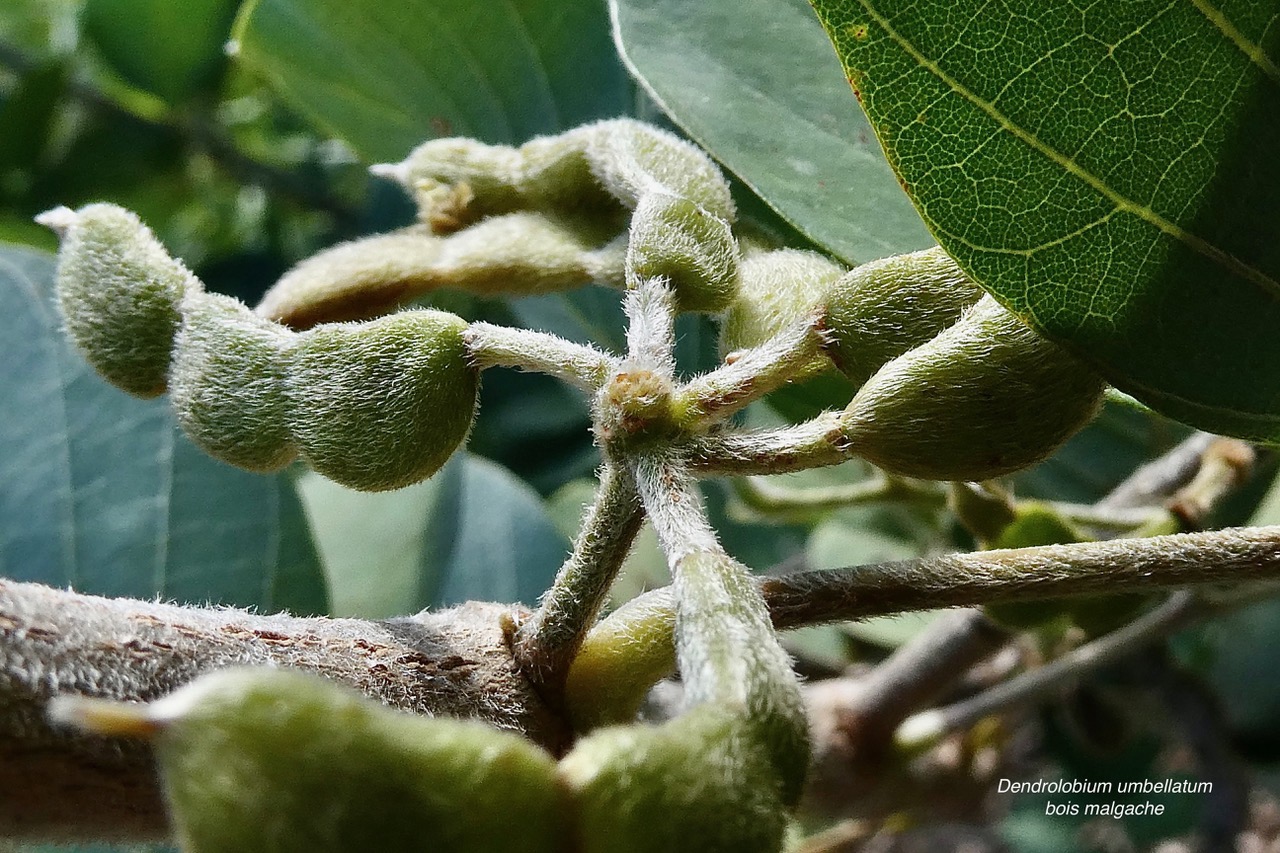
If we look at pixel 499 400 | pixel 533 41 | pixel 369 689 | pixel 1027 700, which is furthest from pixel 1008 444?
pixel 499 400

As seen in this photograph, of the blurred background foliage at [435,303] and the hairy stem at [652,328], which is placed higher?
the hairy stem at [652,328]

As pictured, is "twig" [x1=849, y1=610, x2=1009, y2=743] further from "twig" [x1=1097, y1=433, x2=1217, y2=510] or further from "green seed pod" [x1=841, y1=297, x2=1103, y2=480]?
"green seed pod" [x1=841, y1=297, x2=1103, y2=480]

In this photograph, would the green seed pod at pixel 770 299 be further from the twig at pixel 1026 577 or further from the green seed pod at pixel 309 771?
the green seed pod at pixel 309 771

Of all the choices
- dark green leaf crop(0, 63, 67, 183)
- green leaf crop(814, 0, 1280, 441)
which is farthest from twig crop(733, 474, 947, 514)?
dark green leaf crop(0, 63, 67, 183)

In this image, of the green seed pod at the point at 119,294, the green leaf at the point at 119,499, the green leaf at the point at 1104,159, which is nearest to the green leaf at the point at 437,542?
the green leaf at the point at 119,499

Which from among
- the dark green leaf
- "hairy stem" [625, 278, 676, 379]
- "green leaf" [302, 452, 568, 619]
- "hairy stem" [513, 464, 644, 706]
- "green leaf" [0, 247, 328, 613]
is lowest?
"green leaf" [302, 452, 568, 619]

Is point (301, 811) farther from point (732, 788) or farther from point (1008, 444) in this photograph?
point (1008, 444)

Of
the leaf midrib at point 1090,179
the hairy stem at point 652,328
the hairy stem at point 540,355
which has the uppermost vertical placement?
the leaf midrib at point 1090,179
